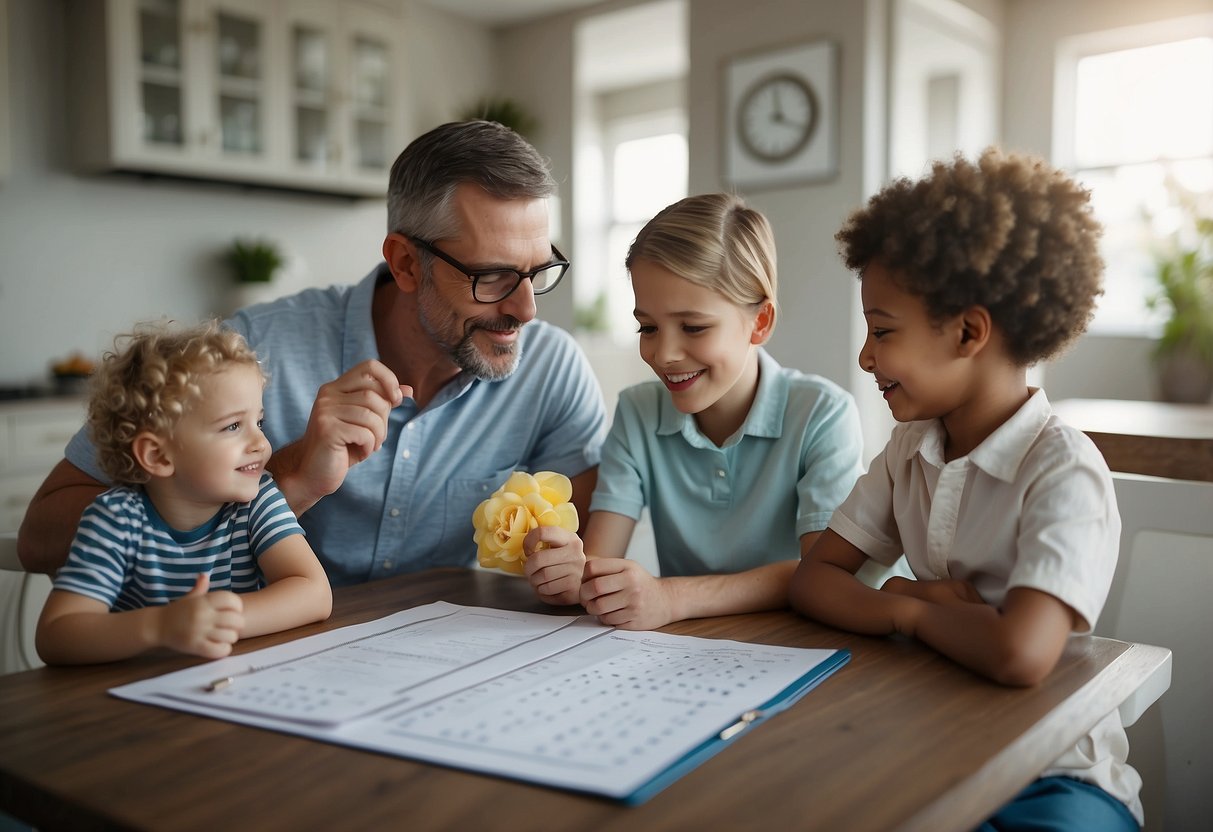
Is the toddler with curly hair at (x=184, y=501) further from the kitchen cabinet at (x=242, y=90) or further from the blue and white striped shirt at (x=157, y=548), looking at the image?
the kitchen cabinet at (x=242, y=90)

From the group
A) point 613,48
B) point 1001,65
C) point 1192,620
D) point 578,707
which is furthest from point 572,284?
point 578,707

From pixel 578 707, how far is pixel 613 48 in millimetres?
6391

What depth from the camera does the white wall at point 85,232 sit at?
13.8 feet

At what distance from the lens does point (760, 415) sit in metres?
1.56

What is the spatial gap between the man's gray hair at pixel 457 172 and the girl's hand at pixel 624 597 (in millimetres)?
757

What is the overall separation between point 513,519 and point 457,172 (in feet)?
2.29

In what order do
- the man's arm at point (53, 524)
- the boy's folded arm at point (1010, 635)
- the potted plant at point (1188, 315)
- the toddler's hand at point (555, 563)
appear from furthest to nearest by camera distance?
the potted plant at point (1188, 315), the man's arm at point (53, 524), the toddler's hand at point (555, 563), the boy's folded arm at point (1010, 635)

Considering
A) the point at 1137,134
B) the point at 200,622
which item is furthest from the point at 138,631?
the point at 1137,134

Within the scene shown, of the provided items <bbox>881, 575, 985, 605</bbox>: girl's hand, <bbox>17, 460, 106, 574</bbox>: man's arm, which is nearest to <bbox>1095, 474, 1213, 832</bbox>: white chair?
<bbox>881, 575, 985, 605</bbox>: girl's hand

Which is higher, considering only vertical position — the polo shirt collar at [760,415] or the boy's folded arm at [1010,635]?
the polo shirt collar at [760,415]

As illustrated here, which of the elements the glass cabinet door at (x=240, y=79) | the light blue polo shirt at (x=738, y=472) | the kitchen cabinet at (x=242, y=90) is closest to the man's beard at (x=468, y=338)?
the light blue polo shirt at (x=738, y=472)

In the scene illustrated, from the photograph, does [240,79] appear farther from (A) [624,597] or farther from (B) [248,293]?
(A) [624,597]

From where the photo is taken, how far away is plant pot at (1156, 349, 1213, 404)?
4781mm

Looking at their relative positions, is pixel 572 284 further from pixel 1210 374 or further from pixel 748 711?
pixel 748 711
